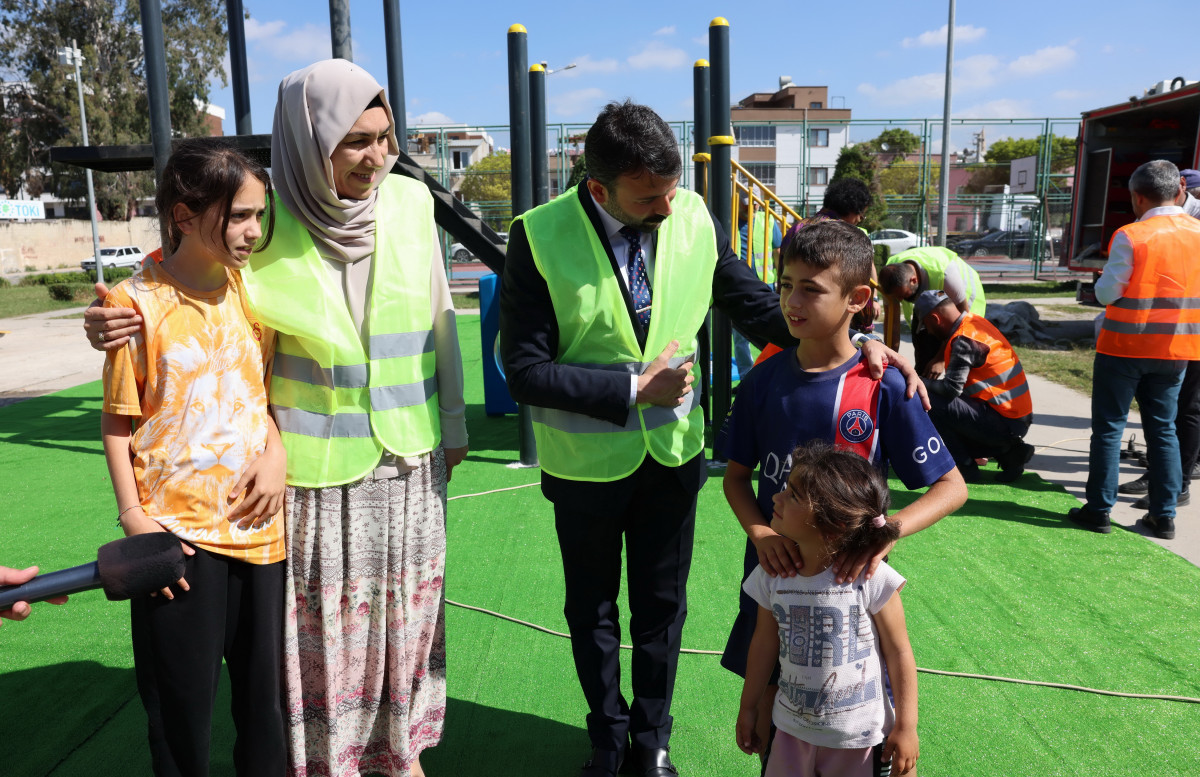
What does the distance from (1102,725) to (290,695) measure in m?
2.45

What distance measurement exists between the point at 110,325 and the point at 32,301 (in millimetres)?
23706

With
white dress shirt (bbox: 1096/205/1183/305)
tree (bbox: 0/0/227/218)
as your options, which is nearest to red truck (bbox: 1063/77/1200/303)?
white dress shirt (bbox: 1096/205/1183/305)

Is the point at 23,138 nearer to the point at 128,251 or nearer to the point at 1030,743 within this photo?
the point at 128,251

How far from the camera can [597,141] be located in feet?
6.62

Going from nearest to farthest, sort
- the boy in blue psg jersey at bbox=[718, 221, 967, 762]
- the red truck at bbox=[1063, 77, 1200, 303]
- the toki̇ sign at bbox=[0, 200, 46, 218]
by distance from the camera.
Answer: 1. the boy in blue psg jersey at bbox=[718, 221, 967, 762]
2. the red truck at bbox=[1063, 77, 1200, 303]
3. the toki̇ sign at bbox=[0, 200, 46, 218]

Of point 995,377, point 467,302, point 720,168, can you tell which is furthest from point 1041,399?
point 467,302

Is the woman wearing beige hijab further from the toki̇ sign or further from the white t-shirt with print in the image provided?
the toki̇ sign

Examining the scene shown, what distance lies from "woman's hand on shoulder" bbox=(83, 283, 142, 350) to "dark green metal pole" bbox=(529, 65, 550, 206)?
361 centimetres

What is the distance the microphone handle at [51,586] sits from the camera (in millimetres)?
1218

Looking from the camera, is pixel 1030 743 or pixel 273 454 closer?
pixel 273 454

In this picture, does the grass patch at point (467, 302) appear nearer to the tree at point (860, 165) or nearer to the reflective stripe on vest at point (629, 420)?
the tree at point (860, 165)

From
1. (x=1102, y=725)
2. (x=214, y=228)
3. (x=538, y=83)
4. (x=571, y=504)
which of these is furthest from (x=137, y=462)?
(x=538, y=83)

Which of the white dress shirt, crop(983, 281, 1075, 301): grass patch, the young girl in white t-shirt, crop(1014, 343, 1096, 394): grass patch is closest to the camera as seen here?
the young girl in white t-shirt

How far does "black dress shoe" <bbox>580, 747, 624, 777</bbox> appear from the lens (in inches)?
91.8
